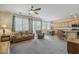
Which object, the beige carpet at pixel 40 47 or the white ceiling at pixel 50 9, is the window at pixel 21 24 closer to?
the white ceiling at pixel 50 9

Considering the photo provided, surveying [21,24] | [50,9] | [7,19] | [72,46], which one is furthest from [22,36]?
[72,46]

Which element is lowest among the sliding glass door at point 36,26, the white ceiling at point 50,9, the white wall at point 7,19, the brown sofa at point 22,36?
the brown sofa at point 22,36

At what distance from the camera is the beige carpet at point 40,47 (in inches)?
91.4

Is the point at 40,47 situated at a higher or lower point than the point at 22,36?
lower

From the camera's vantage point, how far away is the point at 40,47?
2.35m

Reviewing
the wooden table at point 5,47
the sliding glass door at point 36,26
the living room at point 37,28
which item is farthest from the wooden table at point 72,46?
the wooden table at point 5,47

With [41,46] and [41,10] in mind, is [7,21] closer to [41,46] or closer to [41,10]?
[41,10]

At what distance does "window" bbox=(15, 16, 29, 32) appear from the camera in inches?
92.2

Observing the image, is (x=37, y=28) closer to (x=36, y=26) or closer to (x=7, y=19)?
(x=36, y=26)

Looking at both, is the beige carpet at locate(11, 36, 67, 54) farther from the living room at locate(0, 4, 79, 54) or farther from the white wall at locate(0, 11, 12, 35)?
the white wall at locate(0, 11, 12, 35)

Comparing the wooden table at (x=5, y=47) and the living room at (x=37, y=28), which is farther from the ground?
the living room at (x=37, y=28)

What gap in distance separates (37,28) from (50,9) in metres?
0.51

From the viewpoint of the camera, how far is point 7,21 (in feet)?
7.50
